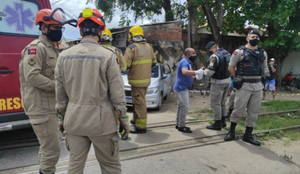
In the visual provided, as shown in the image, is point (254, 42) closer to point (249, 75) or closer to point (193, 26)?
point (249, 75)

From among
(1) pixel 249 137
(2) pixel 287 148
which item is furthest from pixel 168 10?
(2) pixel 287 148

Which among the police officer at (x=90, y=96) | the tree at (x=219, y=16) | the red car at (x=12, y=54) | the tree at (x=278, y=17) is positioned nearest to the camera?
the police officer at (x=90, y=96)

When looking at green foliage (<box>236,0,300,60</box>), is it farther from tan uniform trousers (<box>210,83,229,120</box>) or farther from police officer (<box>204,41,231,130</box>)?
tan uniform trousers (<box>210,83,229,120</box>)

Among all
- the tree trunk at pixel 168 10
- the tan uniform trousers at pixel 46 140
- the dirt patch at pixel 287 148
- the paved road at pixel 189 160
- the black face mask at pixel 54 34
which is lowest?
the dirt patch at pixel 287 148

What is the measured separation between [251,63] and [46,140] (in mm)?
3613

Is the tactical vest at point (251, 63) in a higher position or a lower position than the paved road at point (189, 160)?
higher

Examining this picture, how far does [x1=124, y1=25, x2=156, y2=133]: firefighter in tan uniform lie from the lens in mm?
4246

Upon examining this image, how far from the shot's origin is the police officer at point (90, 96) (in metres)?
1.87

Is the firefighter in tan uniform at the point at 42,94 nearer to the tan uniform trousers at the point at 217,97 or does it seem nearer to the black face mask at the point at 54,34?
the black face mask at the point at 54,34

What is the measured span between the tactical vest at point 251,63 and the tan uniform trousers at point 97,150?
10.0 ft

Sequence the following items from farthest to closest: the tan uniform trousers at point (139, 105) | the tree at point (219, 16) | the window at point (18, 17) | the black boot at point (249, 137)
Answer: the tree at point (219, 16)
the tan uniform trousers at point (139, 105)
the black boot at point (249, 137)
the window at point (18, 17)

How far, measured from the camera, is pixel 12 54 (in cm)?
315

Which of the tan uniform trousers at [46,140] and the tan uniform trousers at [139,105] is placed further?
the tan uniform trousers at [139,105]

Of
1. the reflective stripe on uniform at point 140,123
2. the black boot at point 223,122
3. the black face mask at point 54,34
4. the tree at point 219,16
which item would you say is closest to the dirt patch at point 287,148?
the black boot at point 223,122
